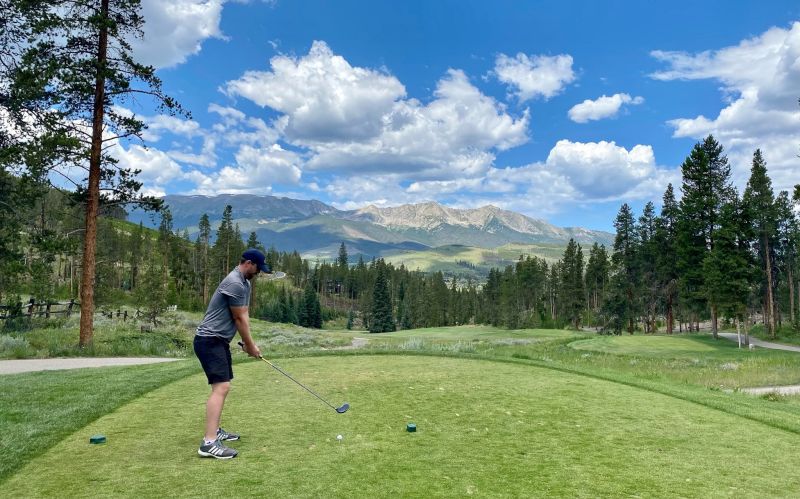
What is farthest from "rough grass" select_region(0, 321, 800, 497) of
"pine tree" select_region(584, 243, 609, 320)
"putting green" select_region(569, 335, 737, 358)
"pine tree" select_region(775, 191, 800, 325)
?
"pine tree" select_region(584, 243, 609, 320)

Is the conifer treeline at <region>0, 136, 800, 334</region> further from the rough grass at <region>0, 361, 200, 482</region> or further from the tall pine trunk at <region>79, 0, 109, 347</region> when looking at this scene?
the rough grass at <region>0, 361, 200, 482</region>

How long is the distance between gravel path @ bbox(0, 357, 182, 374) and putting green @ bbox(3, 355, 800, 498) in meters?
8.43

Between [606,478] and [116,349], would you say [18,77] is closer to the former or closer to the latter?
[116,349]

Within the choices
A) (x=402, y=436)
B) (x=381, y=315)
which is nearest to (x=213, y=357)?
(x=402, y=436)

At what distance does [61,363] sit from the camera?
55.2 ft

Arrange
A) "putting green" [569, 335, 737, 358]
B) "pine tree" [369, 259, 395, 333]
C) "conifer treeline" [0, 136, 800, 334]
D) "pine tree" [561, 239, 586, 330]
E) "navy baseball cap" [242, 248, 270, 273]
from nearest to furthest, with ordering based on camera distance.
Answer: "navy baseball cap" [242, 248, 270, 273]
"putting green" [569, 335, 737, 358]
"conifer treeline" [0, 136, 800, 334]
"pine tree" [561, 239, 586, 330]
"pine tree" [369, 259, 395, 333]

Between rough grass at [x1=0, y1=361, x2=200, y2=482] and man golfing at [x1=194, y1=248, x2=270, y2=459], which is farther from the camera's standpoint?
man golfing at [x1=194, y1=248, x2=270, y2=459]

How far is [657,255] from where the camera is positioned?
6112cm

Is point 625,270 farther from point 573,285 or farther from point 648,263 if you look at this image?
point 573,285

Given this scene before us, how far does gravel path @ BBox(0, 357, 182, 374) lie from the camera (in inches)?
608

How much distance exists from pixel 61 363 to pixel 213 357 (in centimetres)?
1399

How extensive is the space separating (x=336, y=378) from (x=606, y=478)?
7327mm

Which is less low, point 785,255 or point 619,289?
point 785,255

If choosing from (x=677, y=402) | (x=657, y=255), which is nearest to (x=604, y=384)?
(x=677, y=402)
